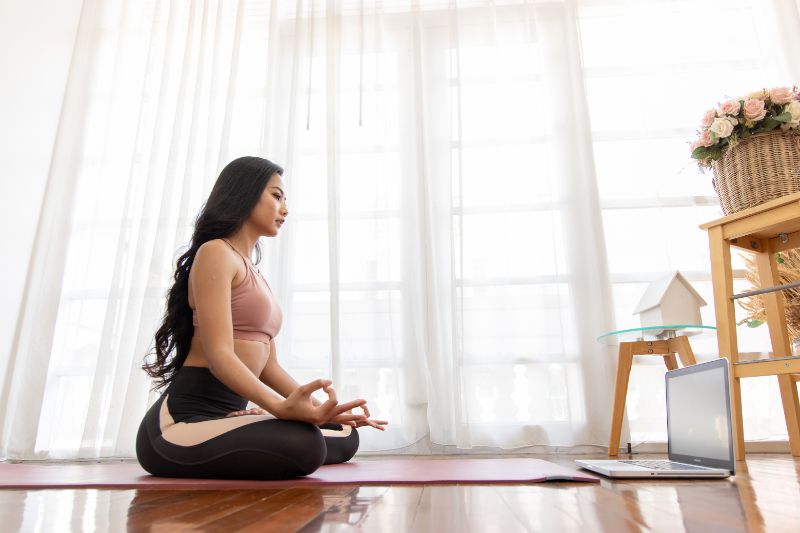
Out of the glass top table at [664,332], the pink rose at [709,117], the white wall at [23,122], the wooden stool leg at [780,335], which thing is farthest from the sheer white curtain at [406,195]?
the pink rose at [709,117]

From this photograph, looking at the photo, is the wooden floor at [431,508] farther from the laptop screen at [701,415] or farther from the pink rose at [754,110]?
the pink rose at [754,110]

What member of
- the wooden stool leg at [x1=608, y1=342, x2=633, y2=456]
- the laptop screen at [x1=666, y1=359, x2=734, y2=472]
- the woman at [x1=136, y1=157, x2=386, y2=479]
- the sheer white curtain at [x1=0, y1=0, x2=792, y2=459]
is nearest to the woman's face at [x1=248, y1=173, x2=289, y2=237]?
the woman at [x1=136, y1=157, x2=386, y2=479]

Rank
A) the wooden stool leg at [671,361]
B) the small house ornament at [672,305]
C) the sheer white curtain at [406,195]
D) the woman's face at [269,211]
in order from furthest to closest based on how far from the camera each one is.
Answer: the sheer white curtain at [406,195] < the wooden stool leg at [671,361] < the small house ornament at [672,305] < the woman's face at [269,211]

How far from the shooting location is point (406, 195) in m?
2.80

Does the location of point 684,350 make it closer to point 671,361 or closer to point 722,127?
point 671,361

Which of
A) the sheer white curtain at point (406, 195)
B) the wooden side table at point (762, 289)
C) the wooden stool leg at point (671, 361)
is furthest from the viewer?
the sheer white curtain at point (406, 195)

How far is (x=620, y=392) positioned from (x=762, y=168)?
893 mm

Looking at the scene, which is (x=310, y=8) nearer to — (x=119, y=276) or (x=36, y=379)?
(x=119, y=276)

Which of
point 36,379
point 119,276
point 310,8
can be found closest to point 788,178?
point 310,8

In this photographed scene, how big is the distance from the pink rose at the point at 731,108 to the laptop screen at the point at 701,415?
38.0 inches

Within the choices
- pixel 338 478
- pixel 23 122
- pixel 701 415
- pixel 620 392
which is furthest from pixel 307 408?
pixel 23 122

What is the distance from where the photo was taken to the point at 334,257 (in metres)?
2.70

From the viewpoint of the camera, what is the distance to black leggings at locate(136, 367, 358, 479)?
1287 millimetres

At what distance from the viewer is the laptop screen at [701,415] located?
4.20 ft
